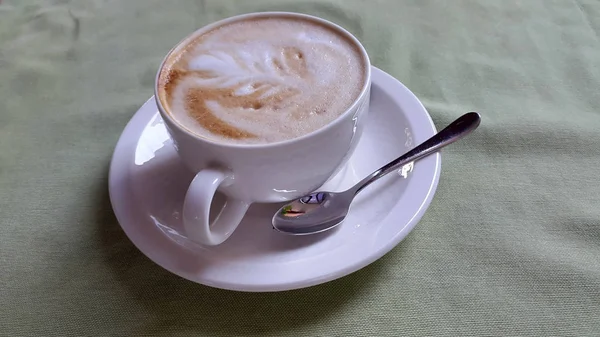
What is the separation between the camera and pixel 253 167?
1.77 feet

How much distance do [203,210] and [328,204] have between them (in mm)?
166

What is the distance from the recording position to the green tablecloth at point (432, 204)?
523 millimetres

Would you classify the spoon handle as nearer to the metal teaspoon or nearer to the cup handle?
the metal teaspoon

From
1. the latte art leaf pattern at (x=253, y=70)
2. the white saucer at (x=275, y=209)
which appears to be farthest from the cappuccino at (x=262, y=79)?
the white saucer at (x=275, y=209)

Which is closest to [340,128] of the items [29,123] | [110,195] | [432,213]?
[432,213]

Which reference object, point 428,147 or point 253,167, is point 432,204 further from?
point 253,167

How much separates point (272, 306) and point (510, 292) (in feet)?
0.80

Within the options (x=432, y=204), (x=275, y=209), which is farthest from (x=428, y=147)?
(x=275, y=209)

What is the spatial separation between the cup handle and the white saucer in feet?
0.07

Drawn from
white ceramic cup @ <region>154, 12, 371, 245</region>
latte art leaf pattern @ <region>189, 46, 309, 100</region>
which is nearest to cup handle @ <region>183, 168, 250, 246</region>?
white ceramic cup @ <region>154, 12, 371, 245</region>

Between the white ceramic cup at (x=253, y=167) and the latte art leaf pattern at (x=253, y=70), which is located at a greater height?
the latte art leaf pattern at (x=253, y=70)

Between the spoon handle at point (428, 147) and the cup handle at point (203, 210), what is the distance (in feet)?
0.55

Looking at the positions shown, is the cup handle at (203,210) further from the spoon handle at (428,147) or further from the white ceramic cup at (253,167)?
the spoon handle at (428,147)

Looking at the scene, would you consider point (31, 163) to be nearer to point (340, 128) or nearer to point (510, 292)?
point (340, 128)
